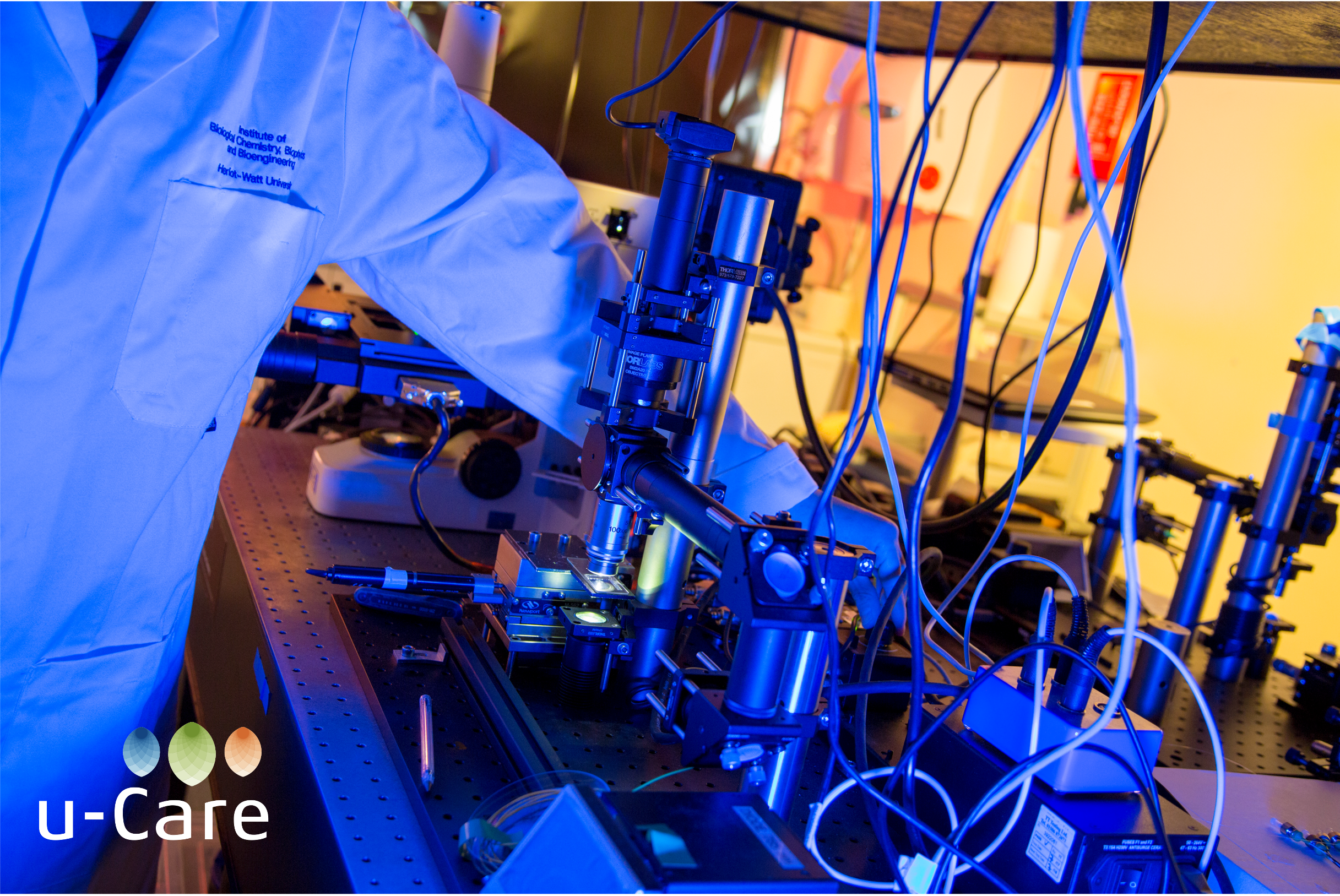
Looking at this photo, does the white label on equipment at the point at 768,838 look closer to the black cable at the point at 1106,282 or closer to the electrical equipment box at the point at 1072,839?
the electrical equipment box at the point at 1072,839

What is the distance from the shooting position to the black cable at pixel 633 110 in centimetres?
219

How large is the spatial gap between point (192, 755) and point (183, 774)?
0.16 ft

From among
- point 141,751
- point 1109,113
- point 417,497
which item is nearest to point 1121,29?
point 417,497

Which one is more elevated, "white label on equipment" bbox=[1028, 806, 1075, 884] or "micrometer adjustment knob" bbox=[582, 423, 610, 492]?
"micrometer adjustment knob" bbox=[582, 423, 610, 492]

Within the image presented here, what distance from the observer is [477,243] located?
1082 mm

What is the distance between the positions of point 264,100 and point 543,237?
300mm

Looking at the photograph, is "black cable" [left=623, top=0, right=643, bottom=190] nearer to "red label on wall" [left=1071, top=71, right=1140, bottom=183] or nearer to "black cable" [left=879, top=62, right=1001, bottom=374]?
"black cable" [left=879, top=62, right=1001, bottom=374]

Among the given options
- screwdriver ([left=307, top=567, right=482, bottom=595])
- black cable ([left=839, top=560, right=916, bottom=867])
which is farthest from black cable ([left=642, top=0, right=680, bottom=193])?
black cable ([left=839, top=560, right=916, bottom=867])

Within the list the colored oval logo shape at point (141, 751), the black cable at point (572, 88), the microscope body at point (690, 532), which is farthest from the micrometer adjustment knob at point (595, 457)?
the black cable at point (572, 88)

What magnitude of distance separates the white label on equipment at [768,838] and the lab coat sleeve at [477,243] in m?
0.46

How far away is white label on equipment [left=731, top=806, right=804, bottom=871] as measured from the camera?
2.03 feet

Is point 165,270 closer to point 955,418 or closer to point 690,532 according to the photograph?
point 690,532

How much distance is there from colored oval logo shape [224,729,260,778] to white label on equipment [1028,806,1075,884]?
705mm

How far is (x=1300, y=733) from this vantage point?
4.17 feet
